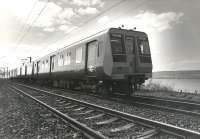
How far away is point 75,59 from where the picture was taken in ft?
50.3

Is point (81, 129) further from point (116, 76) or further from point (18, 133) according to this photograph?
point (116, 76)

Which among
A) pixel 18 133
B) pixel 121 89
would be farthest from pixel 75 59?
pixel 18 133

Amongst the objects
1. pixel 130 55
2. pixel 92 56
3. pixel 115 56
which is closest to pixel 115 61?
pixel 115 56

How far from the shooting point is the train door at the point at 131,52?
1158 centimetres

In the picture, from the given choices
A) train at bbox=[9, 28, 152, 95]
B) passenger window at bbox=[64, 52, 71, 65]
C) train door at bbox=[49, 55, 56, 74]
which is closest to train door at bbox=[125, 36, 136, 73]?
train at bbox=[9, 28, 152, 95]

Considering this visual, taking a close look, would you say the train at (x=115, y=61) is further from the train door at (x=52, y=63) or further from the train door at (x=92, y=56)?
the train door at (x=52, y=63)

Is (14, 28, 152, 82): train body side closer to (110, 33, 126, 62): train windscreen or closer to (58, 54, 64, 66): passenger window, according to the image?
(110, 33, 126, 62): train windscreen

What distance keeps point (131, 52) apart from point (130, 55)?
0.20 meters

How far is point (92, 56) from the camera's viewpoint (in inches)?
495

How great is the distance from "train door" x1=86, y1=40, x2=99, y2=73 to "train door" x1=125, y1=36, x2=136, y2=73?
1508 millimetres

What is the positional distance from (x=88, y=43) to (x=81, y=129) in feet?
27.7

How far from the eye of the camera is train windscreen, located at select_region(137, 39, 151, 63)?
12.1 meters

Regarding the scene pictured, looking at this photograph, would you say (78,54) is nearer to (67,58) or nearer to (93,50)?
(93,50)

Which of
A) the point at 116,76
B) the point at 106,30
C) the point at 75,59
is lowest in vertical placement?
the point at 116,76
